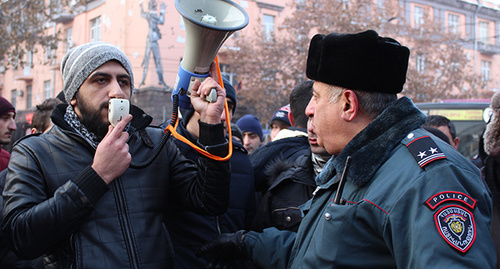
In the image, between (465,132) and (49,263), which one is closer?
(49,263)

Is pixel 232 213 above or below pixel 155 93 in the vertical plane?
below

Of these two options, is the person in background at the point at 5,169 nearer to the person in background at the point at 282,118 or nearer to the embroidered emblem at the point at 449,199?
the embroidered emblem at the point at 449,199

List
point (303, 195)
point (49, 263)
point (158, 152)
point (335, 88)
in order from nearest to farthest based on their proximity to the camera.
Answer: point (335, 88) < point (49, 263) < point (158, 152) < point (303, 195)

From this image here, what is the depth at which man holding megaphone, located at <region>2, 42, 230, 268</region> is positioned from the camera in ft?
5.95

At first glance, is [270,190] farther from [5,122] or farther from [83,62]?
[5,122]

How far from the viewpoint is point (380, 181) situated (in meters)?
1.46

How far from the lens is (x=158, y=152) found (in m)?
2.11

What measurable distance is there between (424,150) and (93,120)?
148cm

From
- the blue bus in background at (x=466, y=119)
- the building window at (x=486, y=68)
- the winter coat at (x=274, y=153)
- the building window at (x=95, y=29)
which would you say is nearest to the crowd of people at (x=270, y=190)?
the winter coat at (x=274, y=153)

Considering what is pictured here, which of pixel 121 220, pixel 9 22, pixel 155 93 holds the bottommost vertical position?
pixel 121 220

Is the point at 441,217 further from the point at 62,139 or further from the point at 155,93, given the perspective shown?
the point at 155,93

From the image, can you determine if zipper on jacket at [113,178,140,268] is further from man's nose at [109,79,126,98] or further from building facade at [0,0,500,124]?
building facade at [0,0,500,124]

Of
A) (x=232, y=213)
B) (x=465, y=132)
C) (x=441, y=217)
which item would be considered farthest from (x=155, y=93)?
(x=441, y=217)

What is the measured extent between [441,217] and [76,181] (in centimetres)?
137
